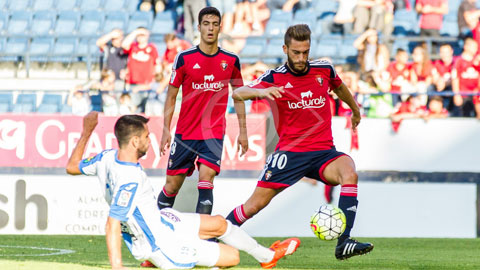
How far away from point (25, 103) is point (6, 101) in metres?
0.60

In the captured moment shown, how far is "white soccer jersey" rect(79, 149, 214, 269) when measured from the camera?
20.0 feet

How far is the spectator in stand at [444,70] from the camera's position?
1439 cm

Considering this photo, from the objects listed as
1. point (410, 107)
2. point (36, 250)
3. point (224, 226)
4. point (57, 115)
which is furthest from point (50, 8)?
point (224, 226)

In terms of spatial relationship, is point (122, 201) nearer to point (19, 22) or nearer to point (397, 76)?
point (397, 76)

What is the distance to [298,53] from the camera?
793cm

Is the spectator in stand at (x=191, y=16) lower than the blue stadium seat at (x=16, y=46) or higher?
higher

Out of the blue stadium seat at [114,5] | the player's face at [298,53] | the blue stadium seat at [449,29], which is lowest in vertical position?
the player's face at [298,53]

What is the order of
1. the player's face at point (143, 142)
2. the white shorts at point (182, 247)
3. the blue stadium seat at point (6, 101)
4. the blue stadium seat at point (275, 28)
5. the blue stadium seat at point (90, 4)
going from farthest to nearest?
the blue stadium seat at point (90, 4) < the blue stadium seat at point (275, 28) < the blue stadium seat at point (6, 101) < the white shorts at point (182, 247) < the player's face at point (143, 142)

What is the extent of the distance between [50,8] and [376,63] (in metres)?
8.08

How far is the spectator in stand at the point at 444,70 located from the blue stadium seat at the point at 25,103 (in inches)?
258

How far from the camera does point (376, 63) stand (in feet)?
49.9

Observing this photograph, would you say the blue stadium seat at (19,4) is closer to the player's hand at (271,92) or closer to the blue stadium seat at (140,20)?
the blue stadium seat at (140,20)

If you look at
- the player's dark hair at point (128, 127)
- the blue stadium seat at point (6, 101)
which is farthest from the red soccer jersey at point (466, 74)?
the player's dark hair at point (128, 127)

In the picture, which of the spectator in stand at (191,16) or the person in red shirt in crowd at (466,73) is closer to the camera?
the person in red shirt in crowd at (466,73)
